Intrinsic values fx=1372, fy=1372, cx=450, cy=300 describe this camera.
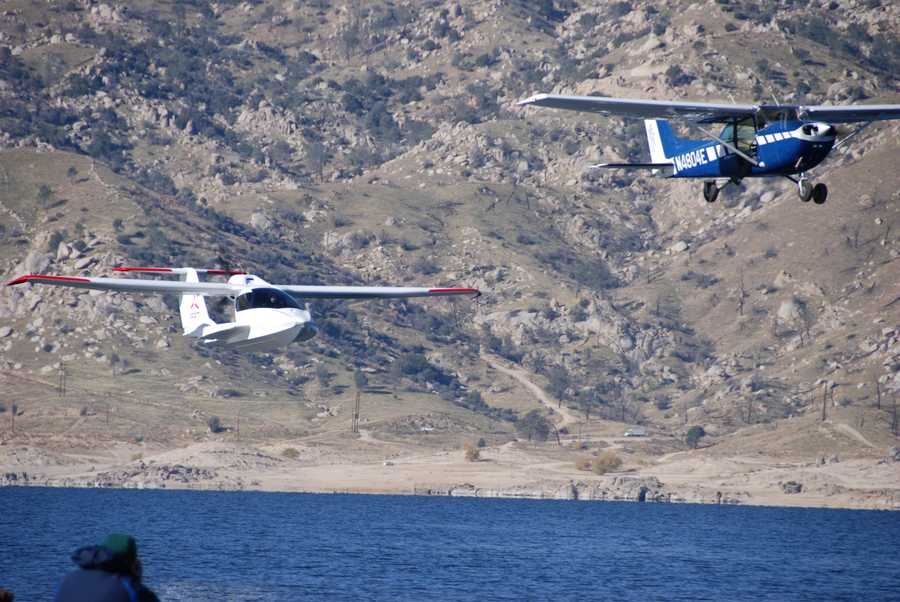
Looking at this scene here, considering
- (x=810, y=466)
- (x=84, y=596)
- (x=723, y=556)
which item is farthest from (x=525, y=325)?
(x=84, y=596)

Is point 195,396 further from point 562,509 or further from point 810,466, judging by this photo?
point 810,466

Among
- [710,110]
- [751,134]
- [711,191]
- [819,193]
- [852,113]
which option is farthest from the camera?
[711,191]

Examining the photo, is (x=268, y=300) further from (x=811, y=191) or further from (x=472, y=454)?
(x=472, y=454)

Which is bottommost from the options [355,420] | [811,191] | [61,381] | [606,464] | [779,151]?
[606,464]

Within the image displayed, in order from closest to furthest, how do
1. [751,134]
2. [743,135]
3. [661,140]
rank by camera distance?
[751,134], [743,135], [661,140]

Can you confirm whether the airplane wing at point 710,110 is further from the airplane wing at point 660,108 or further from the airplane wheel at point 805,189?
the airplane wheel at point 805,189

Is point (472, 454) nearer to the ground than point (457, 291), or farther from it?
nearer to the ground

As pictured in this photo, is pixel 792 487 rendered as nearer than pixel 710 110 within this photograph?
No

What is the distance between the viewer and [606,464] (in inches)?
5591

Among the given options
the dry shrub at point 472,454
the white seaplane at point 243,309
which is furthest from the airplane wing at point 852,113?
the dry shrub at point 472,454

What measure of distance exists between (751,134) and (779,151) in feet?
5.95

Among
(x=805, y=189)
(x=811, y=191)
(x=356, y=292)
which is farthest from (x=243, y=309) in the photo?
(x=811, y=191)

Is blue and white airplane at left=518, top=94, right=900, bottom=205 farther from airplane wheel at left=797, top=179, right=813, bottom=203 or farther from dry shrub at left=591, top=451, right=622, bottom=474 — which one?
dry shrub at left=591, top=451, right=622, bottom=474

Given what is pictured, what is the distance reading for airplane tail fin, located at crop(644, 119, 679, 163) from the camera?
50266mm
